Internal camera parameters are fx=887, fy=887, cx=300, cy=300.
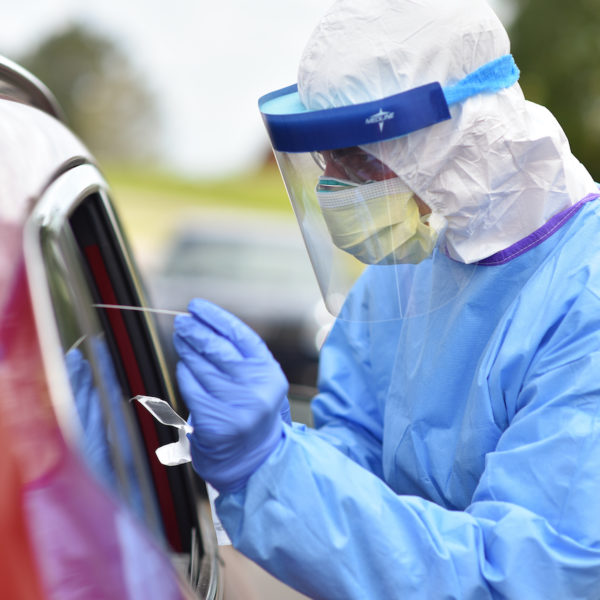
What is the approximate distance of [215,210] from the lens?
22266 mm

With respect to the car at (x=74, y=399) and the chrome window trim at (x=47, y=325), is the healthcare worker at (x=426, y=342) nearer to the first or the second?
the car at (x=74, y=399)

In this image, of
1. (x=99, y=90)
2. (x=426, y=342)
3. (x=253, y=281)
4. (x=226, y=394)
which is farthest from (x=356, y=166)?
(x=99, y=90)

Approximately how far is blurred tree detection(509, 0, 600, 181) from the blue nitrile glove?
49.5 ft

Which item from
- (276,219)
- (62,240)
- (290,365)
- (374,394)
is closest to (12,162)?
(62,240)

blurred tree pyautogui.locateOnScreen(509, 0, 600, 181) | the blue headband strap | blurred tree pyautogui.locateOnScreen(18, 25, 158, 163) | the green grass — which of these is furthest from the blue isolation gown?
blurred tree pyautogui.locateOnScreen(18, 25, 158, 163)

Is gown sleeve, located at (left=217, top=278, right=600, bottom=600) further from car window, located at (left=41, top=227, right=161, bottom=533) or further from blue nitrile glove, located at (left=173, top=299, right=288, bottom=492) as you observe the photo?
car window, located at (left=41, top=227, right=161, bottom=533)

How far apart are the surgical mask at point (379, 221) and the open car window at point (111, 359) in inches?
20.0

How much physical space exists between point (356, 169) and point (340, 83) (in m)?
0.19

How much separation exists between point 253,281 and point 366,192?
26.8ft

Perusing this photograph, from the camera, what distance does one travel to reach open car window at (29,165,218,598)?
4.69 feet

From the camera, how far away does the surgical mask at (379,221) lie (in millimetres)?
1955

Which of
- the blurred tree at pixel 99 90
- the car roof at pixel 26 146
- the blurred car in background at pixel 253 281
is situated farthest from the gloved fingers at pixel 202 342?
the blurred tree at pixel 99 90

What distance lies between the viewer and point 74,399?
1.31 meters

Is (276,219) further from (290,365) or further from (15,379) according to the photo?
(15,379)
